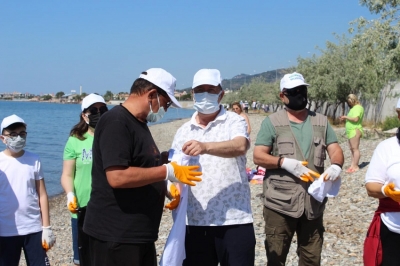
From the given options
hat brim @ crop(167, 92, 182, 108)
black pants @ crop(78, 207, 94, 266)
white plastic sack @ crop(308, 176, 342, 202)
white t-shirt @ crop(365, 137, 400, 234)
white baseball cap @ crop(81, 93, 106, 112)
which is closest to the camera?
hat brim @ crop(167, 92, 182, 108)

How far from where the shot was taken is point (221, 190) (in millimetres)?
3803

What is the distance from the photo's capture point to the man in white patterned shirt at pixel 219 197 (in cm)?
377

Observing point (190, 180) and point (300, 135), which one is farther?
point (300, 135)

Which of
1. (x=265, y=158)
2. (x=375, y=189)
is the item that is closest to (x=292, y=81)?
(x=265, y=158)

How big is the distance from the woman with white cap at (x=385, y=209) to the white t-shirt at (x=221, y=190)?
98 centimetres

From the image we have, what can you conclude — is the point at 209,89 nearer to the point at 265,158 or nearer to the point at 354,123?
the point at 265,158

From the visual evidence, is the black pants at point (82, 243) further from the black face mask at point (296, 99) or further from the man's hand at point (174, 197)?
the black face mask at point (296, 99)

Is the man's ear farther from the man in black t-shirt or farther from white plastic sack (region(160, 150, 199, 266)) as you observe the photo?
white plastic sack (region(160, 150, 199, 266))

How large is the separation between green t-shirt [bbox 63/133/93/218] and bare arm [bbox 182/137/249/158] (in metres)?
1.62

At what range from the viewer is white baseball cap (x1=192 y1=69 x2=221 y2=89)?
3967mm

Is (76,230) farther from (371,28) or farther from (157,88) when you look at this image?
(371,28)

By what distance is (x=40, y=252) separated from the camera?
448 centimetres

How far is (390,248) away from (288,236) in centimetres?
112

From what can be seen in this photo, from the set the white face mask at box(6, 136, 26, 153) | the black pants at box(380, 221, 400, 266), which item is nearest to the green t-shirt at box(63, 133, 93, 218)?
the white face mask at box(6, 136, 26, 153)
